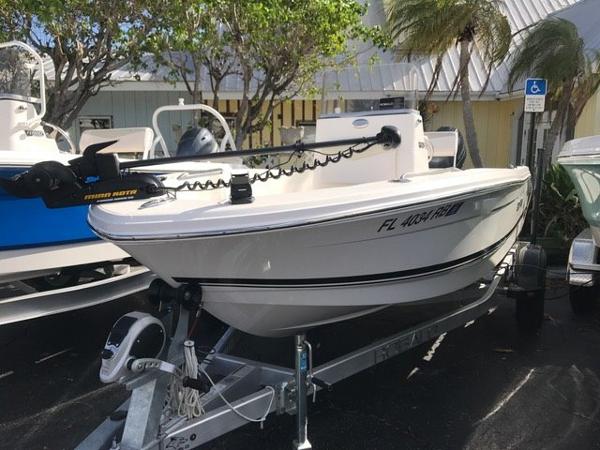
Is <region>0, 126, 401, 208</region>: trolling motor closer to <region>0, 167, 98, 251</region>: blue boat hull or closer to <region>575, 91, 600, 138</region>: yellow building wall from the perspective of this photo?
<region>0, 167, 98, 251</region>: blue boat hull

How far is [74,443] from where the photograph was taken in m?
3.03

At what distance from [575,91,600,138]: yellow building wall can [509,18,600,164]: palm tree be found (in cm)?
122

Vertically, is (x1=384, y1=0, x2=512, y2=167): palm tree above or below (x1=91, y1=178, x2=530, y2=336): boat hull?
above

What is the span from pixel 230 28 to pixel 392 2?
3253 mm

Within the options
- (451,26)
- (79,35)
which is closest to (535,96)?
(451,26)

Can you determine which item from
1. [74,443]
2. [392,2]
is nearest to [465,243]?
[74,443]

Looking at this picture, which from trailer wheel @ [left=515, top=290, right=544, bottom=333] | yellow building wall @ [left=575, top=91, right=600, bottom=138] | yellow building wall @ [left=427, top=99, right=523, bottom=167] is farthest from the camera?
yellow building wall @ [left=427, top=99, right=523, bottom=167]

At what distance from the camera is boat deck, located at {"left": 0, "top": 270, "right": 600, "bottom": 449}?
3080mm

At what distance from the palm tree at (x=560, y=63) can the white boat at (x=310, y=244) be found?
19.8 feet

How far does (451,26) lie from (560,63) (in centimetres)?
171

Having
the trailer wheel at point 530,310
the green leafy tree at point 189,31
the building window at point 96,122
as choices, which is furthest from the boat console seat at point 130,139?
the building window at point 96,122

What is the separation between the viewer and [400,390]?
364cm

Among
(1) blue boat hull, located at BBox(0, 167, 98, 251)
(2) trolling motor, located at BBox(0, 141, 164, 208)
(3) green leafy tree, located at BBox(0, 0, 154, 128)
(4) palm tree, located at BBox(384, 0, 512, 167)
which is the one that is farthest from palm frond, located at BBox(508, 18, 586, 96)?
(2) trolling motor, located at BBox(0, 141, 164, 208)

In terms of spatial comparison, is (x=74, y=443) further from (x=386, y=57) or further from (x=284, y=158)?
(x=386, y=57)
